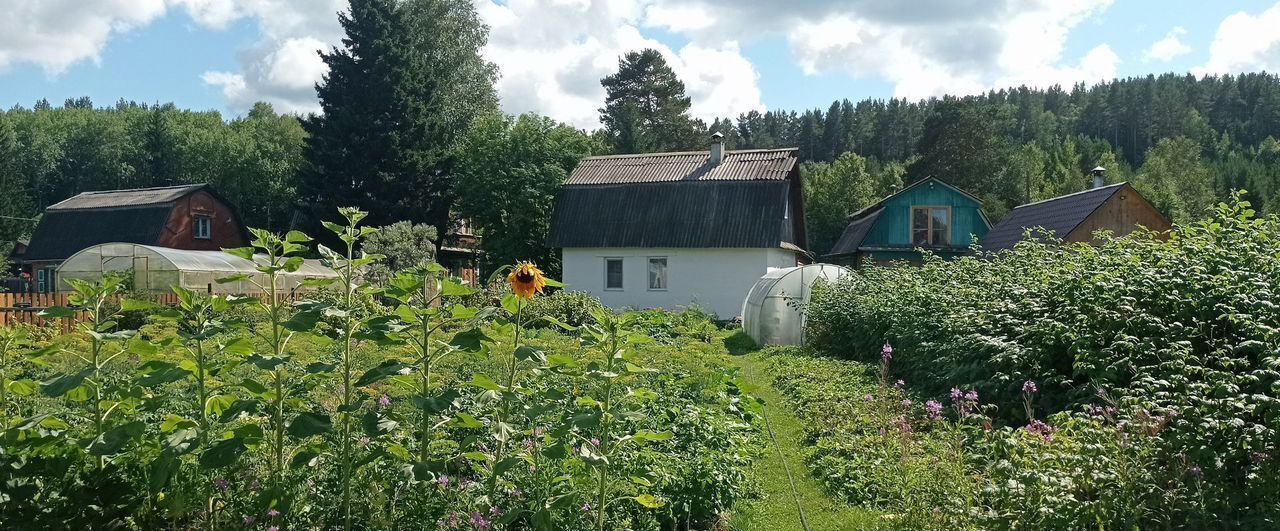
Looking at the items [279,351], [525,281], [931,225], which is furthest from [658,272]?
[279,351]

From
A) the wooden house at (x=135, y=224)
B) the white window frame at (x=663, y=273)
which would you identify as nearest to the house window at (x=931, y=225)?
the white window frame at (x=663, y=273)

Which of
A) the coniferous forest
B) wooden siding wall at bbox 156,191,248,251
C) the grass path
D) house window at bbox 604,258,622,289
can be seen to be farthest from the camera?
the coniferous forest

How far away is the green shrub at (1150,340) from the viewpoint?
409 cm

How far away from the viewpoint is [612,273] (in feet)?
92.7

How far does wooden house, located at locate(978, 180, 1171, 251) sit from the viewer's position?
25.7 meters

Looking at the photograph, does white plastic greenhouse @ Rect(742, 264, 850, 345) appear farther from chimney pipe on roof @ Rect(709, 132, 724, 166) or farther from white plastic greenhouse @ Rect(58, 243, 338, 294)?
white plastic greenhouse @ Rect(58, 243, 338, 294)

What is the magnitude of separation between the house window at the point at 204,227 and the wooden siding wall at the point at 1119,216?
118ft

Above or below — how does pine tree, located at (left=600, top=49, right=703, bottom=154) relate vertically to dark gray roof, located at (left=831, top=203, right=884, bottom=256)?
above

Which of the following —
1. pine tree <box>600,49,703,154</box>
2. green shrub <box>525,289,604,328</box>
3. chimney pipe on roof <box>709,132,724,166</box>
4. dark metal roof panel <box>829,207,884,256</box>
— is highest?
pine tree <box>600,49,703,154</box>

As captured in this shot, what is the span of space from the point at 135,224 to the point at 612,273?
79.1ft

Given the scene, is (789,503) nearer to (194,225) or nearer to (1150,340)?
(1150,340)

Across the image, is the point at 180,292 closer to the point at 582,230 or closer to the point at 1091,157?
the point at 582,230

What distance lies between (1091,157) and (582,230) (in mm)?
66876

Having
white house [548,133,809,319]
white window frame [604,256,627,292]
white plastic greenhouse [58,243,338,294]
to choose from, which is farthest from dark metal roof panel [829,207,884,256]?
white plastic greenhouse [58,243,338,294]
